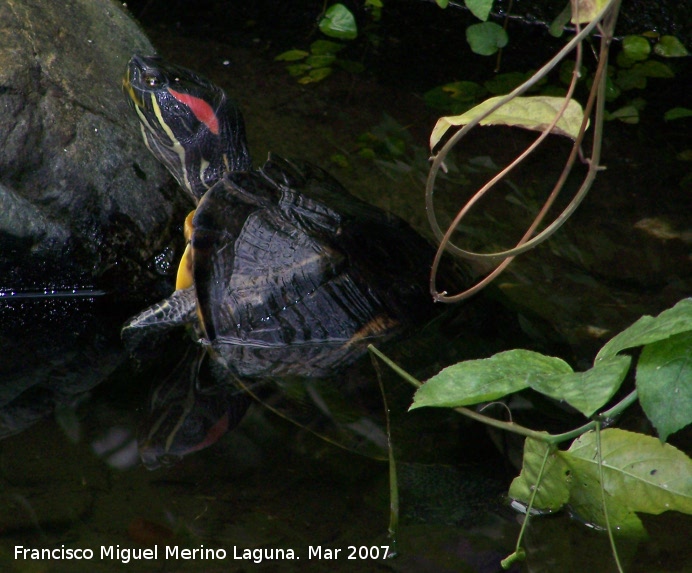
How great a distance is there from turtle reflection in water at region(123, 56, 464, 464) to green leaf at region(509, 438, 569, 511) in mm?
785

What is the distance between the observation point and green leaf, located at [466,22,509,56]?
442 centimetres

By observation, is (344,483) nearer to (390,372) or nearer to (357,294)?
(390,372)

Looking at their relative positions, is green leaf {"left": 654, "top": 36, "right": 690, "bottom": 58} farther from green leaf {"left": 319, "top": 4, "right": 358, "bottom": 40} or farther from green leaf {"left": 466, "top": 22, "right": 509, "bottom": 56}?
green leaf {"left": 319, "top": 4, "right": 358, "bottom": 40}

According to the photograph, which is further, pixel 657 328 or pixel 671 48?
pixel 671 48

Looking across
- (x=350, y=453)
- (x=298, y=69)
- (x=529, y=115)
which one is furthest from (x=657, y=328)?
(x=298, y=69)

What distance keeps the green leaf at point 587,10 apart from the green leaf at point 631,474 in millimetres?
888

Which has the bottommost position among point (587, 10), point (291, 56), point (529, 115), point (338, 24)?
point (291, 56)

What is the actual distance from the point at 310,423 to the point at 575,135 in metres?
1.23

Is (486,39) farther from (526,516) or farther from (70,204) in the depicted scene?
(526,516)

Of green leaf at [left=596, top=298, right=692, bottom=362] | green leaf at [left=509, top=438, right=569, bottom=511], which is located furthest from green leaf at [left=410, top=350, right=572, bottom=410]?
green leaf at [left=509, top=438, right=569, bottom=511]

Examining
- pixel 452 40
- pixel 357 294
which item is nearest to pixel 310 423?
pixel 357 294

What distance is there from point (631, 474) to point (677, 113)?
3.10m

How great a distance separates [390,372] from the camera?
2492 mm

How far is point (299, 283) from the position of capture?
2652 mm
